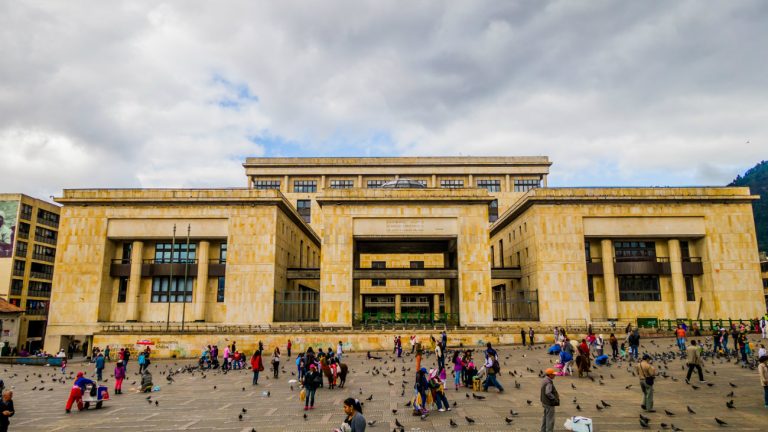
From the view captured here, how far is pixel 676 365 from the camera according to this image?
25406mm

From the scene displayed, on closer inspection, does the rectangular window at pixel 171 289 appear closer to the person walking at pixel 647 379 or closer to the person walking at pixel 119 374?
the person walking at pixel 119 374

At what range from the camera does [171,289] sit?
1953 inches

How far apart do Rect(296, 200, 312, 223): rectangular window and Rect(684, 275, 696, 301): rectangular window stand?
166 feet

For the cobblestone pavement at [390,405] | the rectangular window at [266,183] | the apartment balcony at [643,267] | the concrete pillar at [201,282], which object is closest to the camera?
the cobblestone pavement at [390,405]

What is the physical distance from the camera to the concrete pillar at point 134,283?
4794cm

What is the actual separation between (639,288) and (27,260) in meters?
75.4

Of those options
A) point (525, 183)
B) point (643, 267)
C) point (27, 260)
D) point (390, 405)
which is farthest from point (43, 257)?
point (643, 267)

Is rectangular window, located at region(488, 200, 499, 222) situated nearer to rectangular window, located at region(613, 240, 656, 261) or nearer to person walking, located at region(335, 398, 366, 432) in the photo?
rectangular window, located at region(613, 240, 656, 261)

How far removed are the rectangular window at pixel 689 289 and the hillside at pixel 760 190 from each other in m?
83.8

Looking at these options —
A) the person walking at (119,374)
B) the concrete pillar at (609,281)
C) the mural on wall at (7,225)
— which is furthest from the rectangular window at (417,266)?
the person walking at (119,374)

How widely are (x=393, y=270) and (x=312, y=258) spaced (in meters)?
26.0

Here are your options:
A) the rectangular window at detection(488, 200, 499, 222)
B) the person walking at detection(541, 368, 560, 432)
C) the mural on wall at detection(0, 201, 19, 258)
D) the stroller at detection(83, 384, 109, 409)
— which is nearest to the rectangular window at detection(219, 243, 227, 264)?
the stroller at detection(83, 384, 109, 409)

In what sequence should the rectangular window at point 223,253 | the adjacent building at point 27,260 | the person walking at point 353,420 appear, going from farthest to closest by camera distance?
the adjacent building at point 27,260, the rectangular window at point 223,253, the person walking at point 353,420

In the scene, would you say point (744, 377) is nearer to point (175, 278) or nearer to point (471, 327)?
point (471, 327)
